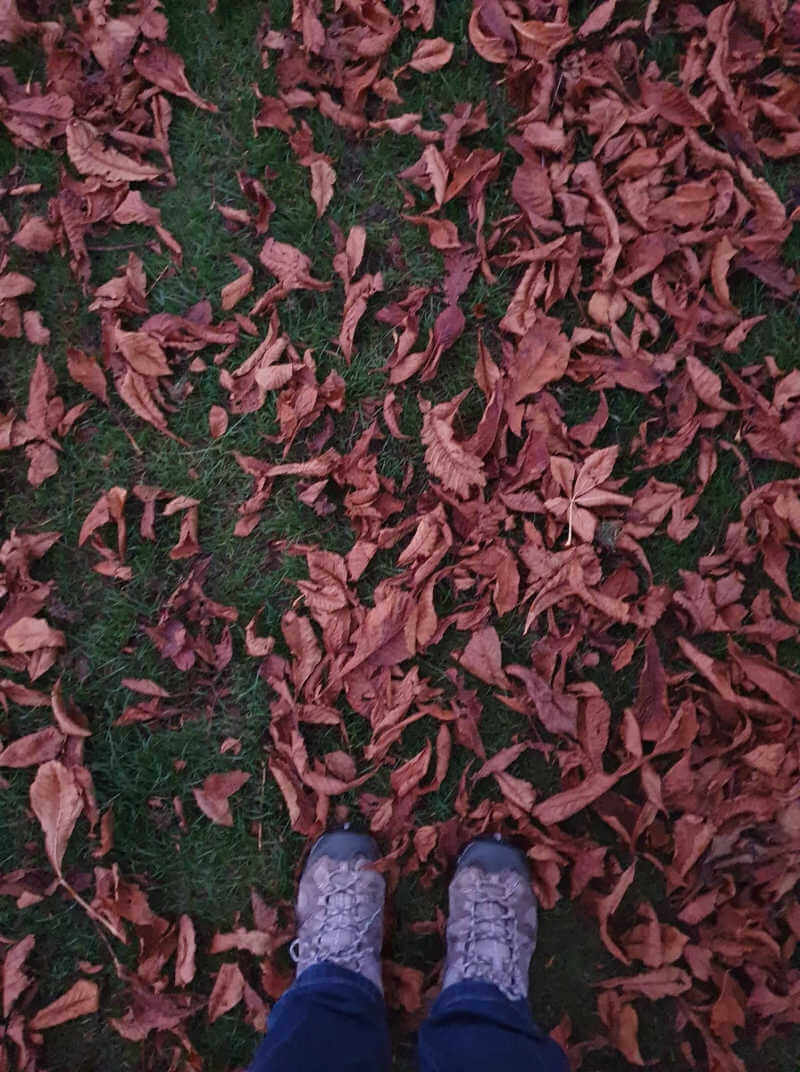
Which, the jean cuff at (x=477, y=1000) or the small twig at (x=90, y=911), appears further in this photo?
the small twig at (x=90, y=911)

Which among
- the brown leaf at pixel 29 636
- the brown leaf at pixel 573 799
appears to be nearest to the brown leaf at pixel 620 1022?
the brown leaf at pixel 573 799

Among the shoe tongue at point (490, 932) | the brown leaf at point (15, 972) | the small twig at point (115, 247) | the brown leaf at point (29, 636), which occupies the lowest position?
the brown leaf at point (15, 972)

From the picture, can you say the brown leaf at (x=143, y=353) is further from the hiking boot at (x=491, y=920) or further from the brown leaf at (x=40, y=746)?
the hiking boot at (x=491, y=920)

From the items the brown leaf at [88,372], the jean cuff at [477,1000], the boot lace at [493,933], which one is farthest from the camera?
the brown leaf at [88,372]

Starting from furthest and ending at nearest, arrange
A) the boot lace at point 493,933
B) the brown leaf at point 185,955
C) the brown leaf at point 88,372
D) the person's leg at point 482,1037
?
the brown leaf at point 88,372, the brown leaf at point 185,955, the boot lace at point 493,933, the person's leg at point 482,1037

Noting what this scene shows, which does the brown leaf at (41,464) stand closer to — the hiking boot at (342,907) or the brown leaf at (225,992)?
the hiking boot at (342,907)

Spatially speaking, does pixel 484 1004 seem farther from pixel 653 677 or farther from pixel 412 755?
pixel 653 677

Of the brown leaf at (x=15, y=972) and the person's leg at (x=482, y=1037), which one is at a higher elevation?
the person's leg at (x=482, y=1037)

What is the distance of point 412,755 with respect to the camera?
207cm

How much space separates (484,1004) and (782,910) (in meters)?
0.80

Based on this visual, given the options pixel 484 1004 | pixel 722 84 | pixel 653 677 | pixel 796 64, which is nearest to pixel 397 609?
pixel 653 677

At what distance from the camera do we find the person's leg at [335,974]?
1.72m

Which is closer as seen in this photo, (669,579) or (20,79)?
(669,579)

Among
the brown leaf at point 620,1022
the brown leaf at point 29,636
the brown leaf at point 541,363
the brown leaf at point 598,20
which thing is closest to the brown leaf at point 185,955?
the brown leaf at point 29,636
